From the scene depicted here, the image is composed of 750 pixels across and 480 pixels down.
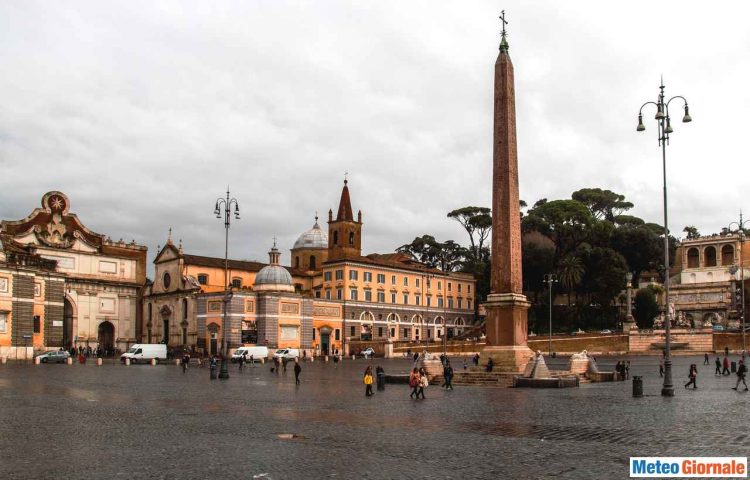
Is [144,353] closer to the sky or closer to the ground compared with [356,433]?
closer to the ground

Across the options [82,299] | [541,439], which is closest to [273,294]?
[82,299]

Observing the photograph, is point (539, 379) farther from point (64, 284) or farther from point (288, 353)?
point (64, 284)

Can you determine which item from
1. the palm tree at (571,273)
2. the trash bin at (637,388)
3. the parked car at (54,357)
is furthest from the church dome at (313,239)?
the trash bin at (637,388)

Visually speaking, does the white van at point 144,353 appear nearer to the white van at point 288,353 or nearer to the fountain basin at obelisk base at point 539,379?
the white van at point 288,353

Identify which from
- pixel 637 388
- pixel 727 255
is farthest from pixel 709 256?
pixel 637 388

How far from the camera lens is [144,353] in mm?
59438

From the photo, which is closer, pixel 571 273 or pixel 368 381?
pixel 368 381

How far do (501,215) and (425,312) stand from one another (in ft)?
189

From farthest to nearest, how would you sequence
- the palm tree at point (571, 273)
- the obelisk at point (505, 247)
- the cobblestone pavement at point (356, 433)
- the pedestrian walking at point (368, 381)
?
the palm tree at point (571, 273), the obelisk at point (505, 247), the pedestrian walking at point (368, 381), the cobblestone pavement at point (356, 433)

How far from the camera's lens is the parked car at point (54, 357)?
54.6 metres

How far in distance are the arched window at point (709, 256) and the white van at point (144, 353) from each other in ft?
232

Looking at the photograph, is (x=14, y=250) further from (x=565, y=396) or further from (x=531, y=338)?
(x=565, y=396)

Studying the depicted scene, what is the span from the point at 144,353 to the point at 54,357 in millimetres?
6471

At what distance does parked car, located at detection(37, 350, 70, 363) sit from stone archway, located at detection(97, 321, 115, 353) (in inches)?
835
